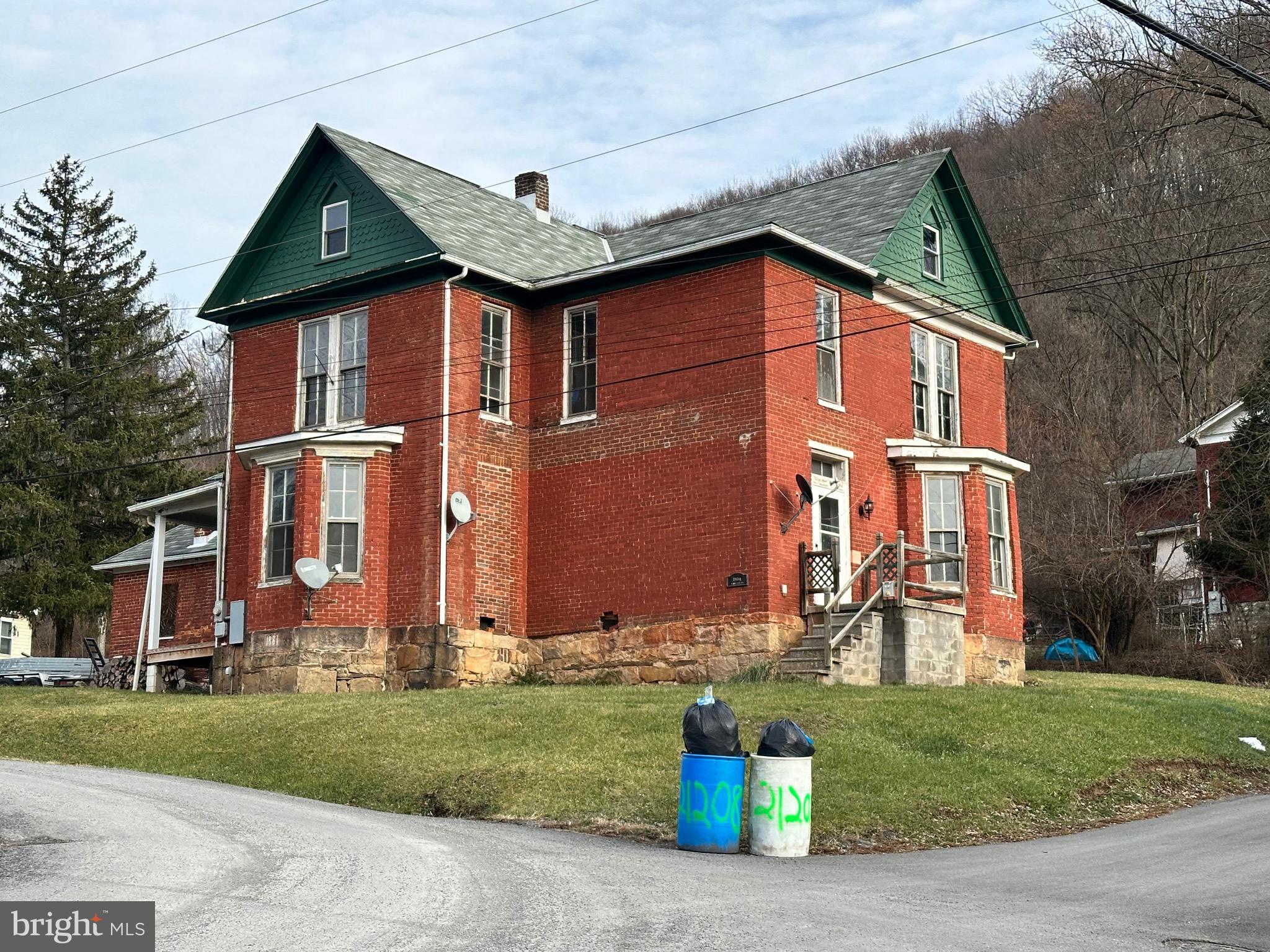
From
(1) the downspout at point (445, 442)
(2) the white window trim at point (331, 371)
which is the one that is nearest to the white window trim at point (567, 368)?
(1) the downspout at point (445, 442)

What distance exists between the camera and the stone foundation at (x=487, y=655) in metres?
23.3

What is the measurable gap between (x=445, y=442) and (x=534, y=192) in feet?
32.7

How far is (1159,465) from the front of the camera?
47125 millimetres

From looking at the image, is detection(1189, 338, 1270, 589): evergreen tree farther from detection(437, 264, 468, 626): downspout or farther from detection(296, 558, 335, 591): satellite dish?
detection(296, 558, 335, 591): satellite dish

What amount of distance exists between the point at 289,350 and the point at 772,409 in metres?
9.24

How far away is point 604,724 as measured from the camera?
56.9 feet

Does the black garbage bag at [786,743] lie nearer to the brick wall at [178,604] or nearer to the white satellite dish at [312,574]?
the white satellite dish at [312,574]

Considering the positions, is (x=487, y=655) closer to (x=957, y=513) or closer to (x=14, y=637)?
(x=957, y=513)

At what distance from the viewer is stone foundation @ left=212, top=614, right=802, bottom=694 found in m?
23.3

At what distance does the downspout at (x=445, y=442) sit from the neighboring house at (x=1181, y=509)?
21738 millimetres

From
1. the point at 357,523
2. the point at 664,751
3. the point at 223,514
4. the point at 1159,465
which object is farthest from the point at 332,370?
the point at 1159,465

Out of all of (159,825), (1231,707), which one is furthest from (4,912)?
(1231,707)

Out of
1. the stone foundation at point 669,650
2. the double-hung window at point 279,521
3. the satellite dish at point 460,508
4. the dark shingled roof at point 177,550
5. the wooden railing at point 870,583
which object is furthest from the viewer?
the dark shingled roof at point 177,550

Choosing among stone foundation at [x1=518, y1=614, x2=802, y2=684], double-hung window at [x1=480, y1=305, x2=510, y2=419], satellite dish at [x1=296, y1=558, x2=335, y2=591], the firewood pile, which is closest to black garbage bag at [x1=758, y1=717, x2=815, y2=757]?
stone foundation at [x1=518, y1=614, x2=802, y2=684]
